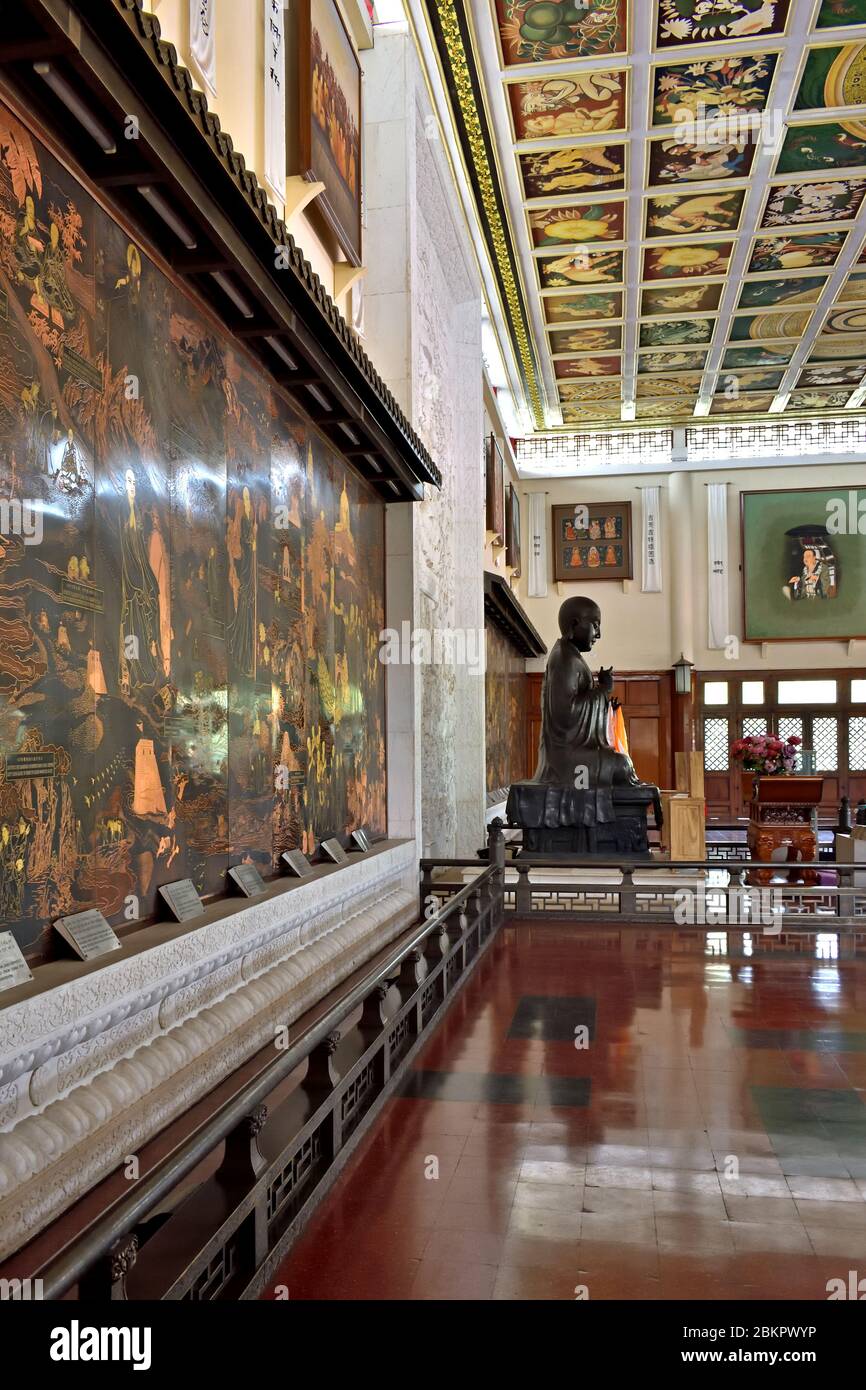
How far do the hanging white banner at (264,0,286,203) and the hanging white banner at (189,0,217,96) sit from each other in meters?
0.66

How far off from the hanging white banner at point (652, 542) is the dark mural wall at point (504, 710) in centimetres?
339

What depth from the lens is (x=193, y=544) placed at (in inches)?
169

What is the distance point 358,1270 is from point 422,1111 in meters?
1.39

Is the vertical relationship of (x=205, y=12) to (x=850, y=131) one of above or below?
below

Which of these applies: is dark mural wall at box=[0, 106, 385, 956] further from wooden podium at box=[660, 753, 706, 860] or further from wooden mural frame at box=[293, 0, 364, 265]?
wooden podium at box=[660, 753, 706, 860]

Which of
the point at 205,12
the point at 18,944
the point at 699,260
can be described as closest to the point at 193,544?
the point at 18,944

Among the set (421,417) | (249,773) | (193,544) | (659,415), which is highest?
(659,415)

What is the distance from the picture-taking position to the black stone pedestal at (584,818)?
10.5m

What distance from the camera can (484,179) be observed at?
12.3 m

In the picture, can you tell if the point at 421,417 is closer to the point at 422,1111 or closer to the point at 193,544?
the point at 193,544

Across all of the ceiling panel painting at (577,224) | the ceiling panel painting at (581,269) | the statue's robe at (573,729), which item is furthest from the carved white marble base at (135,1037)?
the ceiling panel painting at (581,269)

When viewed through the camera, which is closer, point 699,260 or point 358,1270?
point 358,1270

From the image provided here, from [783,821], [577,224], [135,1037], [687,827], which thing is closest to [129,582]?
[135,1037]

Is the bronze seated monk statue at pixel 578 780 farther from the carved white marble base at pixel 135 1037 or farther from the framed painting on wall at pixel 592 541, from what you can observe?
the framed painting on wall at pixel 592 541
